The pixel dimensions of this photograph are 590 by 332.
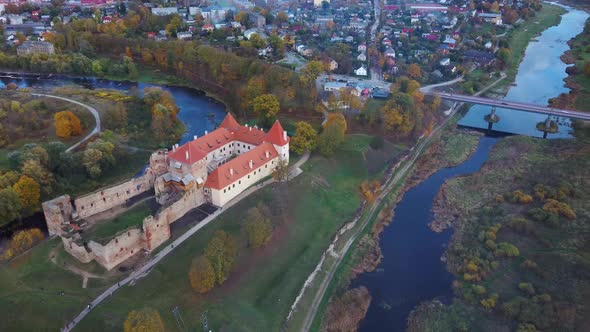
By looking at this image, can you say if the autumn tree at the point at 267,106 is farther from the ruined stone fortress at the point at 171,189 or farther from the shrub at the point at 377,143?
the shrub at the point at 377,143

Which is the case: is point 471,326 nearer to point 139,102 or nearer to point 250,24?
point 139,102

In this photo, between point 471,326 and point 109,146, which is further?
point 109,146

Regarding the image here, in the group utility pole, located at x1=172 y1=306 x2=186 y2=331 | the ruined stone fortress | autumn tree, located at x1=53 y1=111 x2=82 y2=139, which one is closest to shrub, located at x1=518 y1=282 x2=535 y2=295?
the ruined stone fortress

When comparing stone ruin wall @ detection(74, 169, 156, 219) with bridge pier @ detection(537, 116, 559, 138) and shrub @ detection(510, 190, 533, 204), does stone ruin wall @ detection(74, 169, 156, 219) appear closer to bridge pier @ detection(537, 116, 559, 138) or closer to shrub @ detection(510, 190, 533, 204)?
shrub @ detection(510, 190, 533, 204)

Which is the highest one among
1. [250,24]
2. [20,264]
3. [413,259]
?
[250,24]

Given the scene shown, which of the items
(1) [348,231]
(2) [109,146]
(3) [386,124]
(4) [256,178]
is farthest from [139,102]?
(1) [348,231]

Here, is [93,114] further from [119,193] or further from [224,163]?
[224,163]

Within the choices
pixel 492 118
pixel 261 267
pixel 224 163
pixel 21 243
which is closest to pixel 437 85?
pixel 492 118
